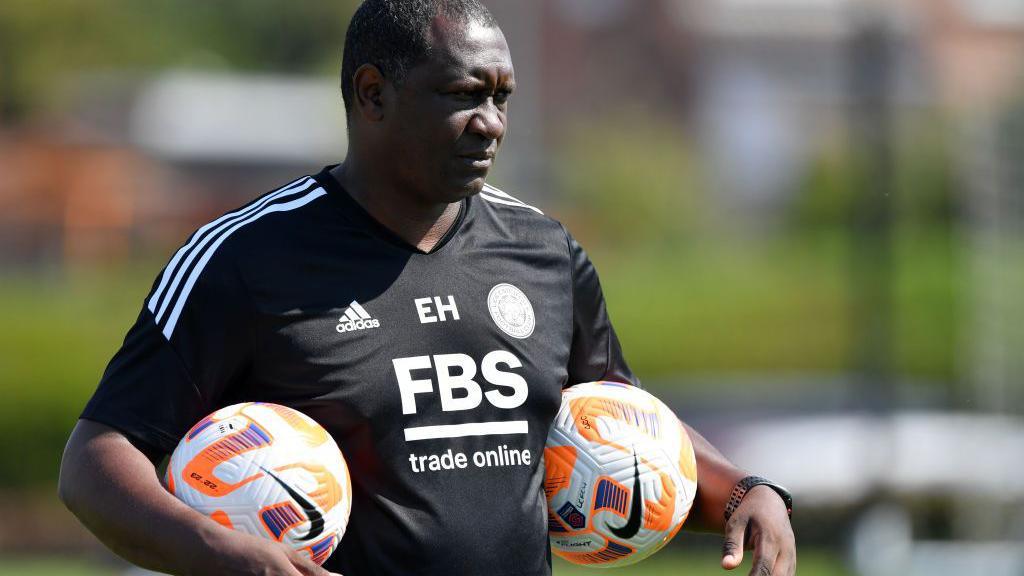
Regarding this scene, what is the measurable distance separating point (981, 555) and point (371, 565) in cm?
939

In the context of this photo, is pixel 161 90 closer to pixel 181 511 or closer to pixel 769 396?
pixel 769 396

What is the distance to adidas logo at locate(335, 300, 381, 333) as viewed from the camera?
11.6 ft

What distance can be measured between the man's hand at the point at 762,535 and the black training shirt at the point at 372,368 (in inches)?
18.7

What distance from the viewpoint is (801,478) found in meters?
14.8

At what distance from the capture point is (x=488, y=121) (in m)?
3.59

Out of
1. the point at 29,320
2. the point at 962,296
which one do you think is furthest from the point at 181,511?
the point at 962,296

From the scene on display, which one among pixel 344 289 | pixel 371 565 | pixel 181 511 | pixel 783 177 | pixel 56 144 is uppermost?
pixel 344 289

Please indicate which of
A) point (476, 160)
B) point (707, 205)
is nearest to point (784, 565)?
point (476, 160)

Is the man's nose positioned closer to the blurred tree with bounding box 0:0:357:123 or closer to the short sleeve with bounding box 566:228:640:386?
the short sleeve with bounding box 566:228:640:386

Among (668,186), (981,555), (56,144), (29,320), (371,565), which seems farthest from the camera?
(668,186)

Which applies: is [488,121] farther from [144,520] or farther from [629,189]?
[629,189]

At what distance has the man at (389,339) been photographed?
134 inches

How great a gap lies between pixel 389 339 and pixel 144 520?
2.35 ft

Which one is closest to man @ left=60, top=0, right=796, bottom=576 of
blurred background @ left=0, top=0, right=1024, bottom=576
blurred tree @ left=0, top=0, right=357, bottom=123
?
blurred background @ left=0, top=0, right=1024, bottom=576
